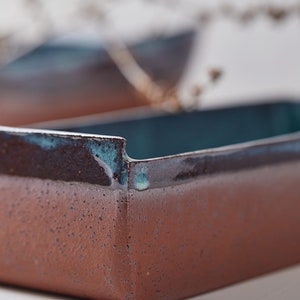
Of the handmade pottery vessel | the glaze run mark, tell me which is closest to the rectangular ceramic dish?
the glaze run mark

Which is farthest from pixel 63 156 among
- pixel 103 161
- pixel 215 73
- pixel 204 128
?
pixel 204 128

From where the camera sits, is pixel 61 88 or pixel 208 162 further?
pixel 61 88

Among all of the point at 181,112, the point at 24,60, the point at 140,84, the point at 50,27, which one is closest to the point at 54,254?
the point at 181,112

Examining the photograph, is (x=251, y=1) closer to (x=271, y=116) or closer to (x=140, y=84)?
(x=140, y=84)

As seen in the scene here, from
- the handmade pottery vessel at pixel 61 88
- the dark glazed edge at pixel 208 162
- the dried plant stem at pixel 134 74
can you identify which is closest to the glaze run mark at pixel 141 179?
the dark glazed edge at pixel 208 162

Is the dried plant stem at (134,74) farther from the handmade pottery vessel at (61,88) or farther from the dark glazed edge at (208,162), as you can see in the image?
the dark glazed edge at (208,162)

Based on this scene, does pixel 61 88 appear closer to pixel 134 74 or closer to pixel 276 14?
pixel 134 74
